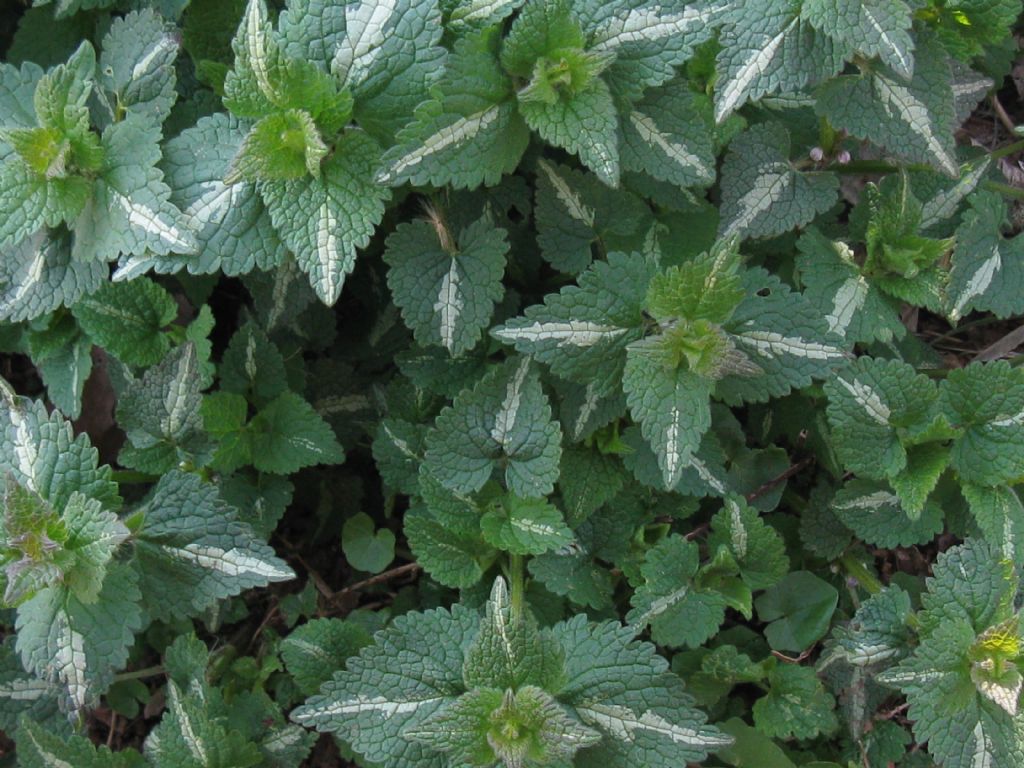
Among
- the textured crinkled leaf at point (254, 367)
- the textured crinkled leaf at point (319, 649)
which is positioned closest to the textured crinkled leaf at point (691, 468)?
the textured crinkled leaf at point (319, 649)

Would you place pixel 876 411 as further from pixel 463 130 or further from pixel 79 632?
pixel 79 632

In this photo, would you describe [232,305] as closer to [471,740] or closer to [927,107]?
[471,740]

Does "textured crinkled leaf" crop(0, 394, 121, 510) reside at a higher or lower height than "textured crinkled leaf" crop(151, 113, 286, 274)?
lower

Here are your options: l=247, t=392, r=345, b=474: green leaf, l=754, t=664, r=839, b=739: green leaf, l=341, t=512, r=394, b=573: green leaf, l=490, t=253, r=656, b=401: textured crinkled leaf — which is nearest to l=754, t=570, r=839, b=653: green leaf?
l=754, t=664, r=839, b=739: green leaf

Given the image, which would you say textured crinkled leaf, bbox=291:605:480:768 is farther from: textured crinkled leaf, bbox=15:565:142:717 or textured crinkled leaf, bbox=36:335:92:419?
textured crinkled leaf, bbox=36:335:92:419

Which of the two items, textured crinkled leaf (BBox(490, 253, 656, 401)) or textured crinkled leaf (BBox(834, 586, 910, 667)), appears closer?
textured crinkled leaf (BBox(490, 253, 656, 401))

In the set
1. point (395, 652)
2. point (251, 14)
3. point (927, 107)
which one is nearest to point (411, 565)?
point (395, 652)

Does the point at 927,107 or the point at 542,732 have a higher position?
the point at 927,107
